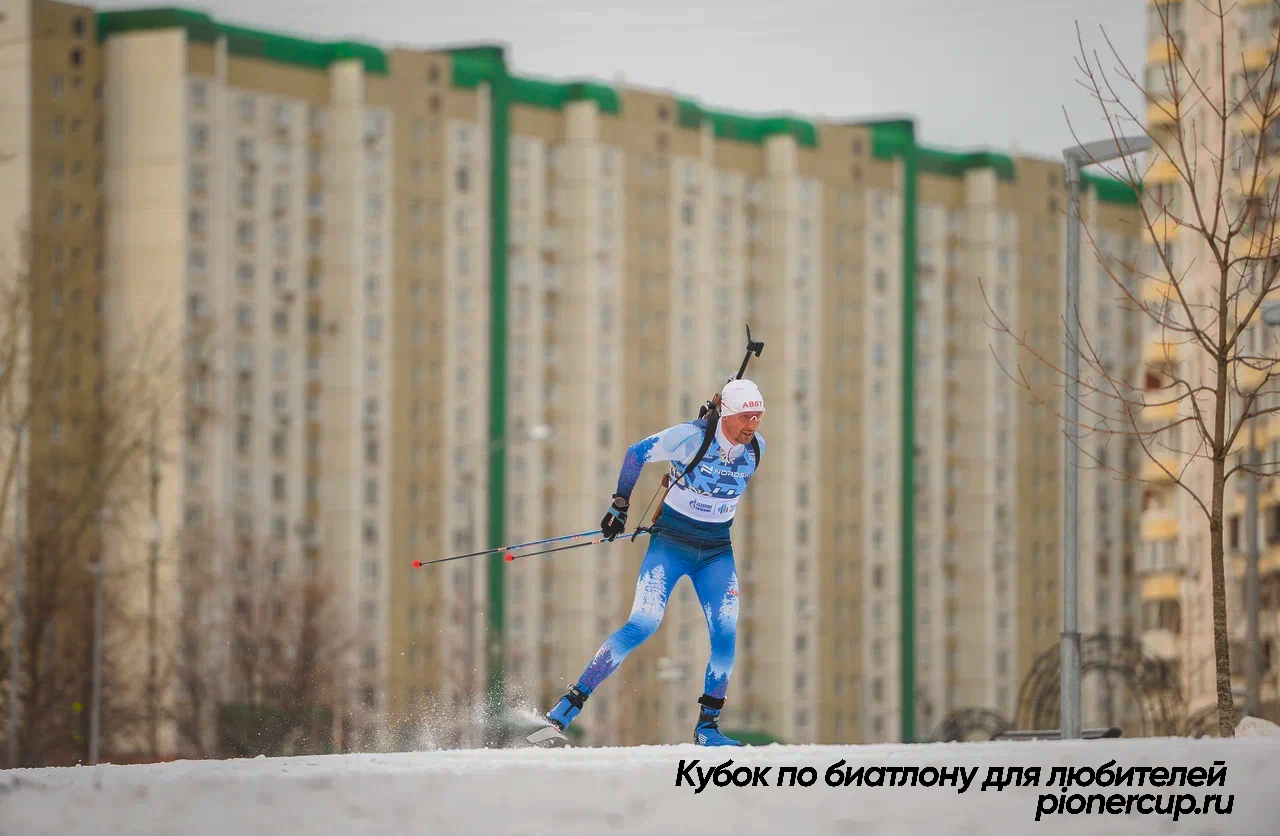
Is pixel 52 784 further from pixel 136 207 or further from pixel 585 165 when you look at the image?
pixel 585 165

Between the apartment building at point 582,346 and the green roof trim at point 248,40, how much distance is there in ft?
0.49

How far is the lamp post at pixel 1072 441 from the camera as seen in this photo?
1775 centimetres

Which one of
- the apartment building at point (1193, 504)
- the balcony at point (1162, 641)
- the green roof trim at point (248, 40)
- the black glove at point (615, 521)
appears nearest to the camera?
the black glove at point (615, 521)

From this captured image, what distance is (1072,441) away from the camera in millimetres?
18141

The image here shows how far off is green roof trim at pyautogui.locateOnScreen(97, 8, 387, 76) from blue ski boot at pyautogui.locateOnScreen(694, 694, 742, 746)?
78.1 m

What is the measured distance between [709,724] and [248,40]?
3214 inches

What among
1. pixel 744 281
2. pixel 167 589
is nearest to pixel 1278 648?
pixel 167 589

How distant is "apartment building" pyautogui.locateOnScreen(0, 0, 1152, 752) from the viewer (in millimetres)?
89250

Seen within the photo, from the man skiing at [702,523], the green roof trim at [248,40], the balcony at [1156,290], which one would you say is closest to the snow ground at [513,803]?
the man skiing at [702,523]

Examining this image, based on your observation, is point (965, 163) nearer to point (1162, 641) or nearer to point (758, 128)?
point (758, 128)

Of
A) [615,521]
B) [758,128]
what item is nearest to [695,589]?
[615,521]

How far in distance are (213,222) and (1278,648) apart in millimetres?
58175

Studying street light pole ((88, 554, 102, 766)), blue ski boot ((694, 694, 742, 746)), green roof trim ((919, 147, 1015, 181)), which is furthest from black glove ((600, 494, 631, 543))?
green roof trim ((919, 147, 1015, 181))

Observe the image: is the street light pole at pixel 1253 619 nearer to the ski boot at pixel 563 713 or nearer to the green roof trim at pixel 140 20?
the ski boot at pixel 563 713
